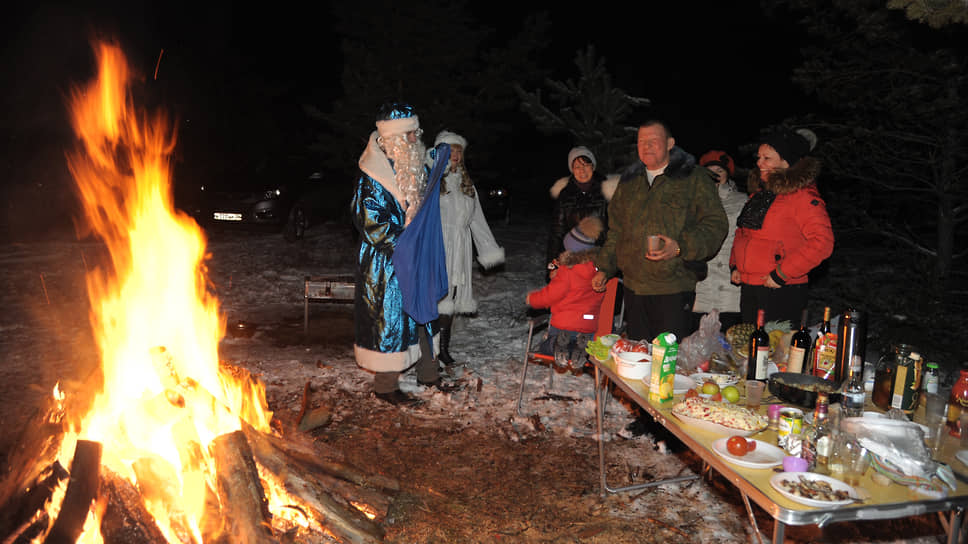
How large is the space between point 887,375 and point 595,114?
21.9 ft

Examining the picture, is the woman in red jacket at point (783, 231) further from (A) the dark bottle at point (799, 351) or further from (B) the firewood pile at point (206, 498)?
(B) the firewood pile at point (206, 498)

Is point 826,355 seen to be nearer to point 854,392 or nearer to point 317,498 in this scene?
point 854,392

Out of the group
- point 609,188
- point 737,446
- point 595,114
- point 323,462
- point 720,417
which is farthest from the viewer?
point 595,114

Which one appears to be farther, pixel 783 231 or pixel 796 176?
pixel 783 231

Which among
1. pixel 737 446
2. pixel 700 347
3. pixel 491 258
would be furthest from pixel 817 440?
pixel 491 258

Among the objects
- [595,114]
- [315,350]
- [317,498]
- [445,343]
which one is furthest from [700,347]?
[595,114]

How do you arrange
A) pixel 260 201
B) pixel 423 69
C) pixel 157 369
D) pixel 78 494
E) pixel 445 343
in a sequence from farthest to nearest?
pixel 423 69 < pixel 260 201 < pixel 445 343 < pixel 157 369 < pixel 78 494

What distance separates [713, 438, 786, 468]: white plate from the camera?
8.42 feet

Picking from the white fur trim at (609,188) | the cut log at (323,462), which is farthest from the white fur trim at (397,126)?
the cut log at (323,462)

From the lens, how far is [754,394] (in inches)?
128

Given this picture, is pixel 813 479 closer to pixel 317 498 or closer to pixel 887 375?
pixel 887 375

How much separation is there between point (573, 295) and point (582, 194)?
1335 mm

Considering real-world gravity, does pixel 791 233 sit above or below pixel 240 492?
above

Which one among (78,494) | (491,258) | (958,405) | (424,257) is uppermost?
(424,257)
